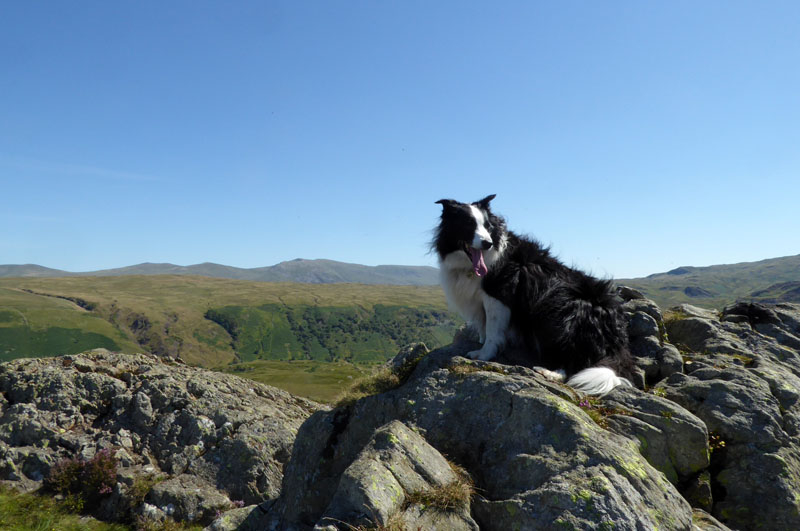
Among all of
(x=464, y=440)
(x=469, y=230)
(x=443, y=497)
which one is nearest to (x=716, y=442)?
(x=464, y=440)

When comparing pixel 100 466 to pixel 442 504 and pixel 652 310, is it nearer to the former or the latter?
pixel 442 504

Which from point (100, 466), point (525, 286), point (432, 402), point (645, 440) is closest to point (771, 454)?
point (645, 440)

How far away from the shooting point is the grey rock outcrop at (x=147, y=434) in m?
10.1

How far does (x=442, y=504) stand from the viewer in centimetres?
470

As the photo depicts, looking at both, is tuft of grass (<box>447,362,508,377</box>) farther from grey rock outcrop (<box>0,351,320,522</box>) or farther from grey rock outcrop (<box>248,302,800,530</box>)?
grey rock outcrop (<box>0,351,320,522</box>)

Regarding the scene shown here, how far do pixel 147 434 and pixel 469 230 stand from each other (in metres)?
9.79

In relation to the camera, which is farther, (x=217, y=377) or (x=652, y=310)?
(x=217, y=377)

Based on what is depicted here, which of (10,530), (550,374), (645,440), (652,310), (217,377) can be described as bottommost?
(10,530)

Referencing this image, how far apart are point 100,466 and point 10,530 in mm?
1863

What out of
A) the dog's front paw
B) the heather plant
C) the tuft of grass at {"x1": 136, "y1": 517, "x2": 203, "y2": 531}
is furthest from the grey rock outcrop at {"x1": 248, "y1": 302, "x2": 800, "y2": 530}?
the heather plant

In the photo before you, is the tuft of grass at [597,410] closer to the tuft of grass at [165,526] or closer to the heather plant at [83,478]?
the tuft of grass at [165,526]

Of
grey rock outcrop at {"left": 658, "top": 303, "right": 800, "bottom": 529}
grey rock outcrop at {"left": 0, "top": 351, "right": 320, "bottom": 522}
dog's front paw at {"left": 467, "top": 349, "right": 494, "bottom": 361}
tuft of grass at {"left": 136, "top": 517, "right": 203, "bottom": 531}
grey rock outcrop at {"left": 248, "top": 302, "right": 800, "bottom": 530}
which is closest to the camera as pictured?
grey rock outcrop at {"left": 248, "top": 302, "right": 800, "bottom": 530}

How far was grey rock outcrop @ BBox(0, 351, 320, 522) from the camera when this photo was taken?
10.1 m

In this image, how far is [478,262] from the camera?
27.9ft
